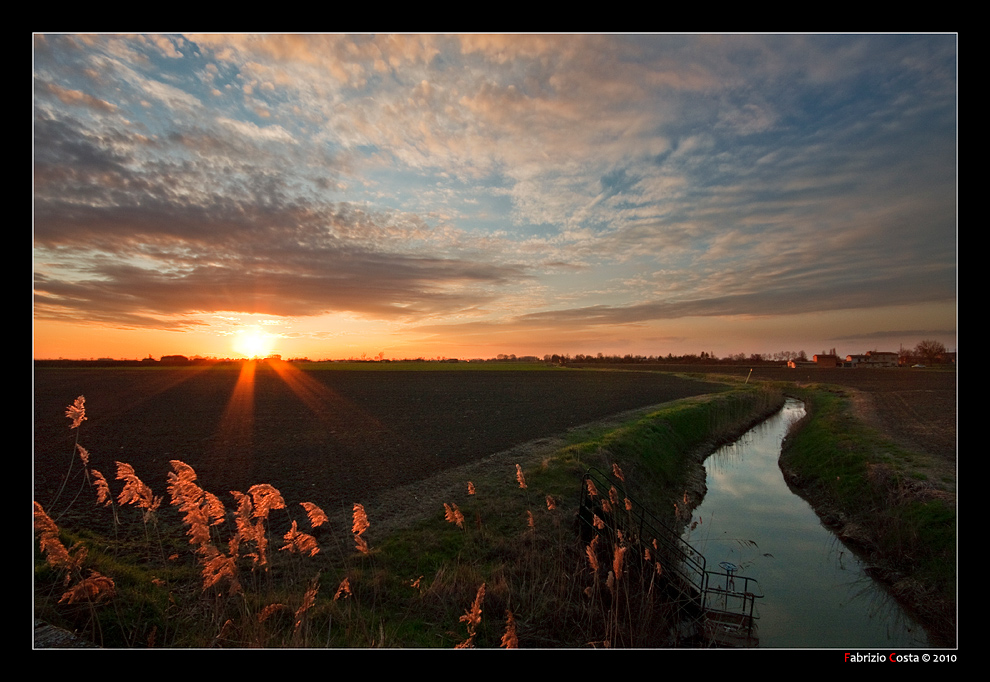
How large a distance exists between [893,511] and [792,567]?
4111 mm

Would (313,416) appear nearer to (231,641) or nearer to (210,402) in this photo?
(210,402)

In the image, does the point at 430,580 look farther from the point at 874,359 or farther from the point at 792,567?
the point at 874,359

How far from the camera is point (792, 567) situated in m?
13.0

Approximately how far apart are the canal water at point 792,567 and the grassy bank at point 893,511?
1.67 feet

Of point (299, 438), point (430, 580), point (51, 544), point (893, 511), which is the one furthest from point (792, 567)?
point (299, 438)

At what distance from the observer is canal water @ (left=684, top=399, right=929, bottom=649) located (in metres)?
9.95

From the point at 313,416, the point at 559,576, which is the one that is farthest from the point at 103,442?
the point at 559,576

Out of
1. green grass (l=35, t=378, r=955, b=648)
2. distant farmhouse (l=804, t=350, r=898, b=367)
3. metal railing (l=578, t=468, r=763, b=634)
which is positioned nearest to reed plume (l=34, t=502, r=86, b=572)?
green grass (l=35, t=378, r=955, b=648)

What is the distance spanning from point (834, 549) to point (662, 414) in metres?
16.0

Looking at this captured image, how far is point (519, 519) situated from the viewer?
38.8 feet

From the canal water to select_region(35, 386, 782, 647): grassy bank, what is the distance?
13.6ft

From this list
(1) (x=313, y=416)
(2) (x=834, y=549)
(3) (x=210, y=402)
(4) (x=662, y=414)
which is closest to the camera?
(2) (x=834, y=549)

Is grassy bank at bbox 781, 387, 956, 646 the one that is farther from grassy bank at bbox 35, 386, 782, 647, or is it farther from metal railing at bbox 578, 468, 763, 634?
grassy bank at bbox 35, 386, 782, 647
